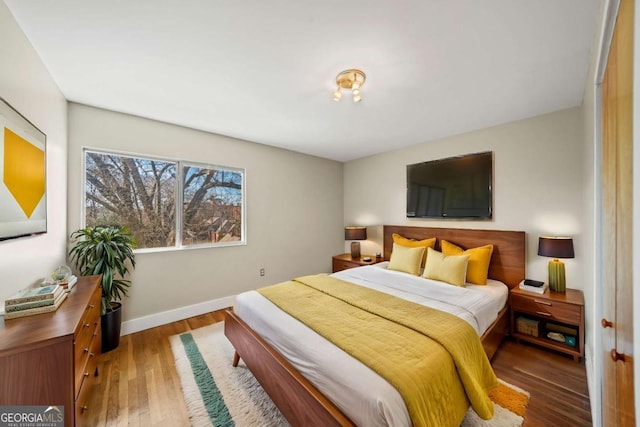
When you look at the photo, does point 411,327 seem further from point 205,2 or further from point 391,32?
point 205,2

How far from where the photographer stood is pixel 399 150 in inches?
159

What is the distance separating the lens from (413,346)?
1440mm

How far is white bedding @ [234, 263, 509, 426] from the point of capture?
1.11m

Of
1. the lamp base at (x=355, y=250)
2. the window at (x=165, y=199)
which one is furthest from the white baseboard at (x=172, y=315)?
the lamp base at (x=355, y=250)

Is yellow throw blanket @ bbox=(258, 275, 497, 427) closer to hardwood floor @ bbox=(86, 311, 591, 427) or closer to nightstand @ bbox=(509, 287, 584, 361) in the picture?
hardwood floor @ bbox=(86, 311, 591, 427)

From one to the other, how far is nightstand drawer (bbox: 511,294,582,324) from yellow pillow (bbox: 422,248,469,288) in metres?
0.51

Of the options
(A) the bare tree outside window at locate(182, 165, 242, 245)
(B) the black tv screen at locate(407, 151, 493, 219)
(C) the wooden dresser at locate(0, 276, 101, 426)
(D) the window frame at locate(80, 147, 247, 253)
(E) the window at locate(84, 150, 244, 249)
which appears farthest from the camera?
(A) the bare tree outside window at locate(182, 165, 242, 245)

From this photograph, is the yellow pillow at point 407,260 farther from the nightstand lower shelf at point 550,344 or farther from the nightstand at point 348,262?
the nightstand lower shelf at point 550,344

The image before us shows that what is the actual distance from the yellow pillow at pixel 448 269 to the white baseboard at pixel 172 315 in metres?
2.76

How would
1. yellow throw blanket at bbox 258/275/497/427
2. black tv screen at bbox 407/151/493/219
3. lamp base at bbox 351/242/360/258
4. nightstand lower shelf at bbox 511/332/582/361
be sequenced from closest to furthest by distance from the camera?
yellow throw blanket at bbox 258/275/497/427
nightstand lower shelf at bbox 511/332/582/361
black tv screen at bbox 407/151/493/219
lamp base at bbox 351/242/360/258

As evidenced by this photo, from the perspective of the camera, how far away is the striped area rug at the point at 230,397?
1613 millimetres

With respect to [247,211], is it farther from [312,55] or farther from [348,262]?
[312,55]

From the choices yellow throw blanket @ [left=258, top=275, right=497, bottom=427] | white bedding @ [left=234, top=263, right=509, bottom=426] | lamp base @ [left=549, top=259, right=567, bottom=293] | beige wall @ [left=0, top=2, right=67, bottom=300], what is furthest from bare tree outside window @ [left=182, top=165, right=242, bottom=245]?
lamp base @ [left=549, top=259, right=567, bottom=293]

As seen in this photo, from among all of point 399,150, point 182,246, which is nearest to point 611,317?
point 399,150
